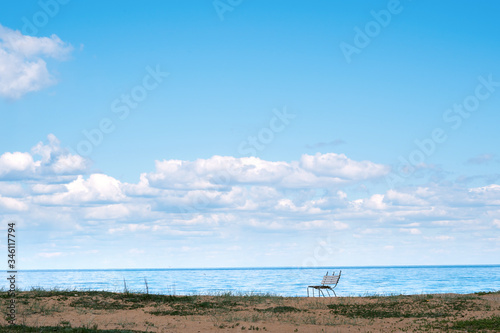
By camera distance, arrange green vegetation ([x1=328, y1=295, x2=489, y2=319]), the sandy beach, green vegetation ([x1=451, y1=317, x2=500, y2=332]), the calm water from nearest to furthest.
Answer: green vegetation ([x1=451, y1=317, x2=500, y2=332])
the sandy beach
green vegetation ([x1=328, y1=295, x2=489, y2=319])
the calm water

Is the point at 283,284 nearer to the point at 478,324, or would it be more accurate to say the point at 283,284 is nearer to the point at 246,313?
the point at 246,313

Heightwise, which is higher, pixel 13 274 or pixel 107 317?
pixel 13 274

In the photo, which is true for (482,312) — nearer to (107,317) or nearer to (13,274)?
(107,317)

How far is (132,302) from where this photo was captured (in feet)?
85.3

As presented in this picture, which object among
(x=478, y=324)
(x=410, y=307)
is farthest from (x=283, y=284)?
(x=478, y=324)

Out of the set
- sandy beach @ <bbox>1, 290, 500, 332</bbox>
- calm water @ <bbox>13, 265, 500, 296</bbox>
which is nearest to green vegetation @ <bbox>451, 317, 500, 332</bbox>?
sandy beach @ <bbox>1, 290, 500, 332</bbox>

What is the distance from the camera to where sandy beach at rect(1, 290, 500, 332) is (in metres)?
19.4

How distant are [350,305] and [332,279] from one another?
4.80 m

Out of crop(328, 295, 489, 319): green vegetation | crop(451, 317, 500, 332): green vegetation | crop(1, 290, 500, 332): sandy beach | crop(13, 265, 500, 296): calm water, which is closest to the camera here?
crop(451, 317, 500, 332): green vegetation

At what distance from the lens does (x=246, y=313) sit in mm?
22938

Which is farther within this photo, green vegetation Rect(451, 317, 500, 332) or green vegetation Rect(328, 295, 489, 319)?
green vegetation Rect(328, 295, 489, 319)

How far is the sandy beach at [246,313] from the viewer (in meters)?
19.4

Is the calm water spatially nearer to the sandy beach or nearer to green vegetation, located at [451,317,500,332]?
the sandy beach

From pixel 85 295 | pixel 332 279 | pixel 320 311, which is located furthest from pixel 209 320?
pixel 332 279
